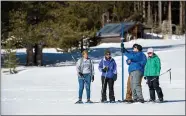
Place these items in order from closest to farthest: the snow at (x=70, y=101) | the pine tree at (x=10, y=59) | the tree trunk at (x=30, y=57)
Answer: the snow at (x=70, y=101)
the pine tree at (x=10, y=59)
the tree trunk at (x=30, y=57)

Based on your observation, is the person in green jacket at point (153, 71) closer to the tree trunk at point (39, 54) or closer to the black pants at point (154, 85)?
the black pants at point (154, 85)

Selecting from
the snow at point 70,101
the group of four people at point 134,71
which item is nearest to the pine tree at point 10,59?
the snow at point 70,101

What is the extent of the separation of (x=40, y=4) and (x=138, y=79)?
61.8ft

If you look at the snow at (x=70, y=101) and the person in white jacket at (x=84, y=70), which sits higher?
the person in white jacket at (x=84, y=70)

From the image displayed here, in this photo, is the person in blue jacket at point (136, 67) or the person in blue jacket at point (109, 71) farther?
the person in blue jacket at point (109, 71)

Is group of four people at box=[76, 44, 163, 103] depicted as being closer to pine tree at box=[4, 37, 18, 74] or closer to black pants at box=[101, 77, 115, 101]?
black pants at box=[101, 77, 115, 101]

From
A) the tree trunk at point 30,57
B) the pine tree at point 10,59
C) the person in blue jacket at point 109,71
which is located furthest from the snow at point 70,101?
the tree trunk at point 30,57

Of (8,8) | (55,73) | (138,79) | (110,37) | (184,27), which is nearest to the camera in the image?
(138,79)

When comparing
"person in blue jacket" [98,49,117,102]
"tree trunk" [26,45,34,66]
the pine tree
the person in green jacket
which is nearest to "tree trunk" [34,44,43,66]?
Result: "tree trunk" [26,45,34,66]

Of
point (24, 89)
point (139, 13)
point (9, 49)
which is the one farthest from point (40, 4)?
point (139, 13)

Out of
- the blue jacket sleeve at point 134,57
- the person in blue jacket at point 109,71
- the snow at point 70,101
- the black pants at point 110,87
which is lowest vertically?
the snow at point 70,101

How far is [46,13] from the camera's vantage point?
30.0 metres

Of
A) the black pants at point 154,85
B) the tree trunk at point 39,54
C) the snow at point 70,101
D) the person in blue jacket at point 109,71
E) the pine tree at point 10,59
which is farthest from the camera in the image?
the tree trunk at point 39,54

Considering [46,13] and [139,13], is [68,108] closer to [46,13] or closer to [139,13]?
[46,13]
